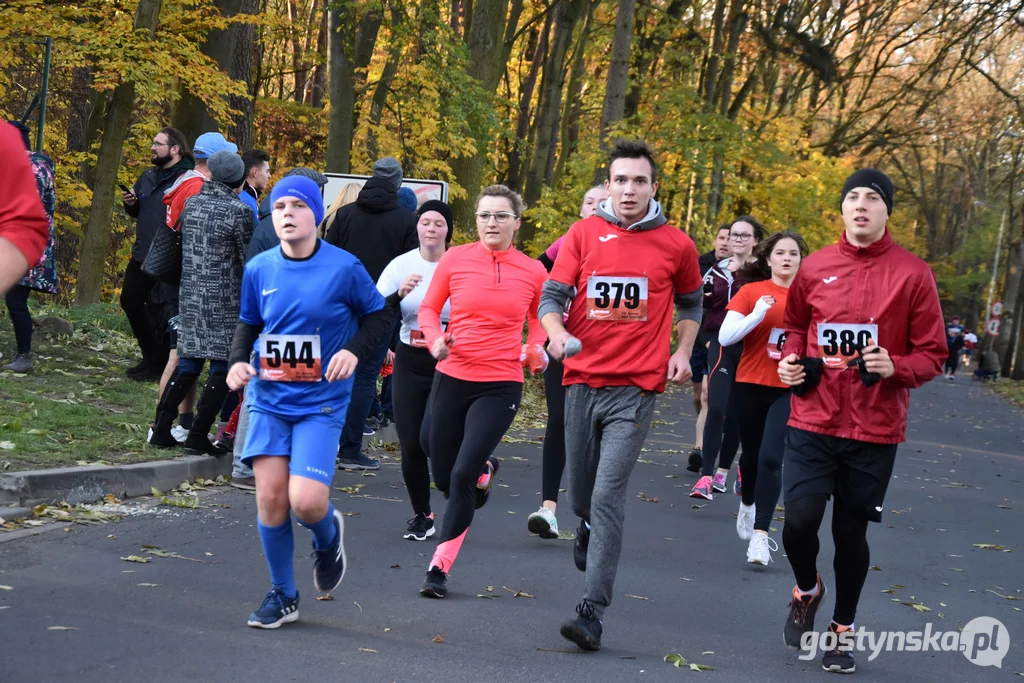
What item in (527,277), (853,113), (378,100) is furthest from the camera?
(853,113)

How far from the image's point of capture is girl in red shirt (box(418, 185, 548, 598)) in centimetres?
655

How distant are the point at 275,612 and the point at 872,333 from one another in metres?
2.83

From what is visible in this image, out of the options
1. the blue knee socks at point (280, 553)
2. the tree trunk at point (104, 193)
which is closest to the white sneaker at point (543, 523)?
the blue knee socks at point (280, 553)

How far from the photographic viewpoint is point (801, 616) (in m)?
5.91

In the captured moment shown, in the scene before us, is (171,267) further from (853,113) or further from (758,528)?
(853,113)

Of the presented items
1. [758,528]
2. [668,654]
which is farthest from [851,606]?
[758,528]

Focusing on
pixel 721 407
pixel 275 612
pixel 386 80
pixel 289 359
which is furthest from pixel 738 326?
pixel 386 80

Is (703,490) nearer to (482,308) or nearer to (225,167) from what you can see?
(482,308)

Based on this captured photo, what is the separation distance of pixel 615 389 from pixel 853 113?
35.6 meters

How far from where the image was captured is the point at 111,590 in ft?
19.2

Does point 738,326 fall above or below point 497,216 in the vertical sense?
below

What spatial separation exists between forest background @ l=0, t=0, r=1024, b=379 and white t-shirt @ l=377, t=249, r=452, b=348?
866 centimetres

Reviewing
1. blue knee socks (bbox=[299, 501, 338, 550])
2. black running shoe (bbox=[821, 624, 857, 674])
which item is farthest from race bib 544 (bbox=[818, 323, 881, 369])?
blue knee socks (bbox=[299, 501, 338, 550])

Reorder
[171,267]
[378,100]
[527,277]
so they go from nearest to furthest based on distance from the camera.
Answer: [527,277], [171,267], [378,100]
